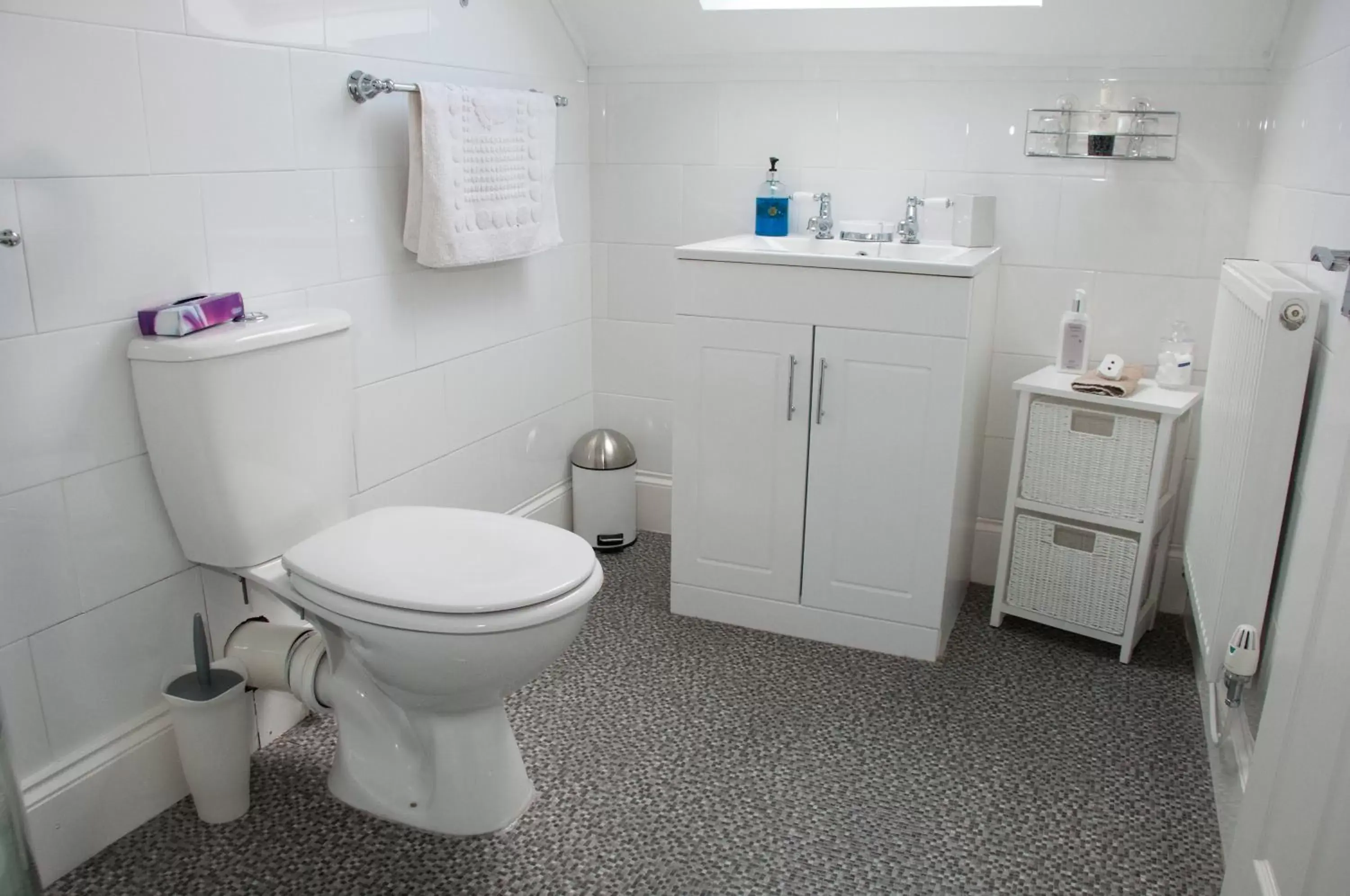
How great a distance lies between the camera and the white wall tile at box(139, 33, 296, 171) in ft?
5.35

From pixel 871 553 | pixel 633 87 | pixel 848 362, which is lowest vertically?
pixel 871 553

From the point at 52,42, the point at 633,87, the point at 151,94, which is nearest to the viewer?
the point at 52,42

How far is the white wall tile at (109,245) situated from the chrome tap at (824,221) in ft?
4.89

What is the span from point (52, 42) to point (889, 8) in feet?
5.64

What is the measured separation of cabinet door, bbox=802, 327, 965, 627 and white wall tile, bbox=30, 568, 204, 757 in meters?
1.31

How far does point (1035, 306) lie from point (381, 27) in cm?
163

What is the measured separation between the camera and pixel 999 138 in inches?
98.2

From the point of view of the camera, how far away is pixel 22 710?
5.13 feet

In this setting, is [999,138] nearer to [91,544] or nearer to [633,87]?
[633,87]

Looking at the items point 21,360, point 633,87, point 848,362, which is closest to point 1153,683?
point 848,362

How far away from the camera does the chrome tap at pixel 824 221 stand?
2.64 metres

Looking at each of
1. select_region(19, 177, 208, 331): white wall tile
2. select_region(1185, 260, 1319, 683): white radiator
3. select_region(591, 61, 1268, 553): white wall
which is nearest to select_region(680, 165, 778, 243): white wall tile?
select_region(591, 61, 1268, 553): white wall

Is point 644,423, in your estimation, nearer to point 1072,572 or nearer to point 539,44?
point 539,44

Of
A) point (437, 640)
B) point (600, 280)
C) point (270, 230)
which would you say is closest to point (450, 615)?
point (437, 640)
